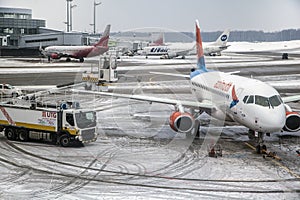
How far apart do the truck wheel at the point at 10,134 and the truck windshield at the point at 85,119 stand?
17.6ft

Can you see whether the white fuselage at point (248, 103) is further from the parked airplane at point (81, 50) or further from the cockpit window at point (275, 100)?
the parked airplane at point (81, 50)

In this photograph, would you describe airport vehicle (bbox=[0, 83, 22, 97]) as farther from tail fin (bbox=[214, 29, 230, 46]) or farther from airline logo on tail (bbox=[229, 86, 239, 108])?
tail fin (bbox=[214, 29, 230, 46])

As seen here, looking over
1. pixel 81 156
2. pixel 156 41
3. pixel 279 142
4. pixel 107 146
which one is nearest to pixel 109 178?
pixel 81 156

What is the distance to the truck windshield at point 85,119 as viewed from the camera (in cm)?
3105

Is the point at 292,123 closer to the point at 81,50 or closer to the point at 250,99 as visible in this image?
the point at 250,99

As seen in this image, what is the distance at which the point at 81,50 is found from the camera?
126 m

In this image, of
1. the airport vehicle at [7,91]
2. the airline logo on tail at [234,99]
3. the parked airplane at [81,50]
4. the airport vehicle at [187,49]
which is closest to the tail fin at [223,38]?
the airport vehicle at [187,49]

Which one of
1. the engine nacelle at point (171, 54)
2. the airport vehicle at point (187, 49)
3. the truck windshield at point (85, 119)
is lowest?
the truck windshield at point (85, 119)

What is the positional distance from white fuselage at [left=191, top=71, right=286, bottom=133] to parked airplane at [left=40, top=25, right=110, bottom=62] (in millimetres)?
89210

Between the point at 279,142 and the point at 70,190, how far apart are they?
55.2 ft

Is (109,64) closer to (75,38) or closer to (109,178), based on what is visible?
(109,178)

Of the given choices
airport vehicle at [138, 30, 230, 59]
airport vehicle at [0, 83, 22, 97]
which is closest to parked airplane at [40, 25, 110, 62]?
airport vehicle at [138, 30, 230, 59]

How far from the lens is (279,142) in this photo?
109 ft

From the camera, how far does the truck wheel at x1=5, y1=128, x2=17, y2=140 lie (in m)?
33.3
